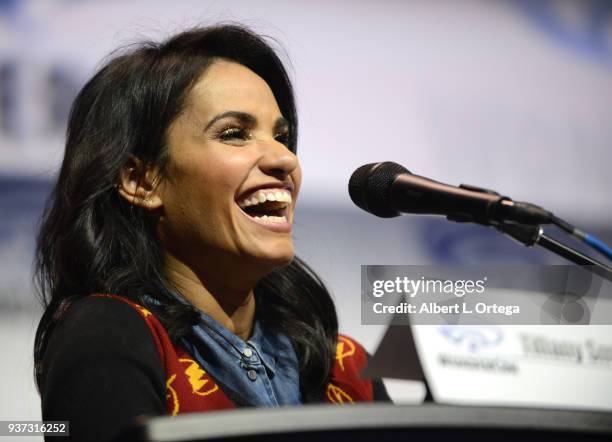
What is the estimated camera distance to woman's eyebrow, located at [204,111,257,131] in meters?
1.86

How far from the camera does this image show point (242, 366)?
180cm

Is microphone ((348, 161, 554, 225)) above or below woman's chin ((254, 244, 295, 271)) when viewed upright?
above

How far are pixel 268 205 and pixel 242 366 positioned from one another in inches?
13.9

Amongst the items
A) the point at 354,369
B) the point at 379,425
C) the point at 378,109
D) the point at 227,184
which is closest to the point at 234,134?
the point at 227,184

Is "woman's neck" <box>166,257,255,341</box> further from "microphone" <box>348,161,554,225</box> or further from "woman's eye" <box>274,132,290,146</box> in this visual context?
"microphone" <box>348,161,554,225</box>

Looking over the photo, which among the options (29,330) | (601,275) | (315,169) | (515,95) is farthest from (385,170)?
(515,95)

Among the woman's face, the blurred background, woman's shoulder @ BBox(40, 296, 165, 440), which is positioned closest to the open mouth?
the woman's face

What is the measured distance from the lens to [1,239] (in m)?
2.20

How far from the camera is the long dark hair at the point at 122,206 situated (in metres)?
1.81

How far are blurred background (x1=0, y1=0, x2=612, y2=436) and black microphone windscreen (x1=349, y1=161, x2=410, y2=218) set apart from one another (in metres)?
0.95

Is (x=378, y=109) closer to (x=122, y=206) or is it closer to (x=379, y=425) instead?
(x=122, y=206)

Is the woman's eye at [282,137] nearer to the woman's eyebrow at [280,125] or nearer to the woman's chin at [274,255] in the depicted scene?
the woman's eyebrow at [280,125]

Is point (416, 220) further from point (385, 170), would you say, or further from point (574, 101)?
point (385, 170)

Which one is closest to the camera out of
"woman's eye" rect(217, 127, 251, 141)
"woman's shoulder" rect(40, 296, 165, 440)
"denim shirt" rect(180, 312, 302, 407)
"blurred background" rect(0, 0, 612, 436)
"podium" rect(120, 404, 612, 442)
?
"podium" rect(120, 404, 612, 442)
